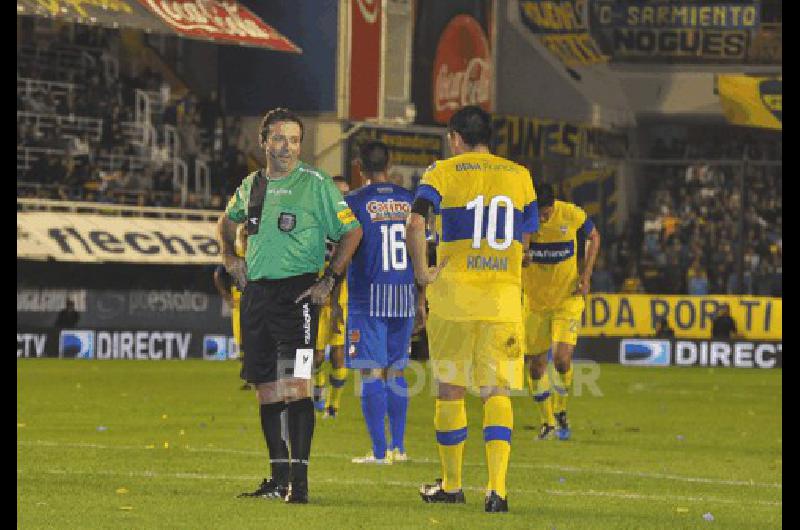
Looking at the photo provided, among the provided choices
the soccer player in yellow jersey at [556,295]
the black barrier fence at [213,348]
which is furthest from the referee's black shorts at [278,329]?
the black barrier fence at [213,348]

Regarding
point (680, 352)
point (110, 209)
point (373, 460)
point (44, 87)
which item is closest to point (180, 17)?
point (44, 87)

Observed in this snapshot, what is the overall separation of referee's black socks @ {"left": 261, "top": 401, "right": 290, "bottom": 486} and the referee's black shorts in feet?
0.85

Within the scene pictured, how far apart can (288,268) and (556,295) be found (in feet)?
23.1

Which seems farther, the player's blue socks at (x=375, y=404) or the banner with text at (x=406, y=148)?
the banner with text at (x=406, y=148)

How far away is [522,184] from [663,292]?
96.9 feet

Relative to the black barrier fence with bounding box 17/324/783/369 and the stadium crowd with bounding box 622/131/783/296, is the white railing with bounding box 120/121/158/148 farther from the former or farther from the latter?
the stadium crowd with bounding box 622/131/783/296

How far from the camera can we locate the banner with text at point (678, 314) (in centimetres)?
3584

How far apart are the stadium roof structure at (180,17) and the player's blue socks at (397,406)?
21970mm

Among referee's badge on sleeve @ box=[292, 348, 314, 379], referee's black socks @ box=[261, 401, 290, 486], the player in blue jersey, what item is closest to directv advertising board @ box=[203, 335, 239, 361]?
the player in blue jersey

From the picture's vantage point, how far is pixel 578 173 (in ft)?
131

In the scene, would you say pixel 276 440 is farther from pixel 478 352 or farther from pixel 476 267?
pixel 476 267

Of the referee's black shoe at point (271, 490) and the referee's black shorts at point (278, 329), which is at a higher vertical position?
the referee's black shorts at point (278, 329)

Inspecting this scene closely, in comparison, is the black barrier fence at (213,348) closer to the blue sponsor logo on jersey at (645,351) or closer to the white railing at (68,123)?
the blue sponsor logo on jersey at (645,351)

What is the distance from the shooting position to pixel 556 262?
18.4 meters
